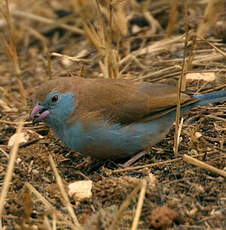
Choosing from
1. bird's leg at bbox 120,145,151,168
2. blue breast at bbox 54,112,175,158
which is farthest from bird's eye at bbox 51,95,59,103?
bird's leg at bbox 120,145,151,168

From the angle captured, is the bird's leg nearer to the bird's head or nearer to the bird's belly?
the bird's belly

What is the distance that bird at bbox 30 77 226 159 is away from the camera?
3996mm

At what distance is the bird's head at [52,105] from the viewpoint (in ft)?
13.4

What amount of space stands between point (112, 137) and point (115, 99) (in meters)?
0.35

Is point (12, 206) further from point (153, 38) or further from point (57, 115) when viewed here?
point (153, 38)

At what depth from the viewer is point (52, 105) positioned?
13.5ft

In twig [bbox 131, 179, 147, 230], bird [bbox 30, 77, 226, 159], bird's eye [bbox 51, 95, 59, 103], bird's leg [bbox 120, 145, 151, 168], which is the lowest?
bird's leg [bbox 120, 145, 151, 168]

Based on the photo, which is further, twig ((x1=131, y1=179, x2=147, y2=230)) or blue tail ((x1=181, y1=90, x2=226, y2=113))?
blue tail ((x1=181, y1=90, x2=226, y2=113))

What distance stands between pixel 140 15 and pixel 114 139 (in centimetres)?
342

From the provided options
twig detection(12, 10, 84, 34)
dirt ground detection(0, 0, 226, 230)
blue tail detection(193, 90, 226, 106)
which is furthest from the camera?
twig detection(12, 10, 84, 34)

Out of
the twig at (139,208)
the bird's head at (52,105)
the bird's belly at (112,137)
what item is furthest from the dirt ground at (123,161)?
the bird's head at (52,105)

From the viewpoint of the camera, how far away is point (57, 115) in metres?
4.10

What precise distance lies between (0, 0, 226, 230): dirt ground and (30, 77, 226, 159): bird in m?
0.22

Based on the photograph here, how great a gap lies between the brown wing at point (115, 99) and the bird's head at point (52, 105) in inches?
0.5
